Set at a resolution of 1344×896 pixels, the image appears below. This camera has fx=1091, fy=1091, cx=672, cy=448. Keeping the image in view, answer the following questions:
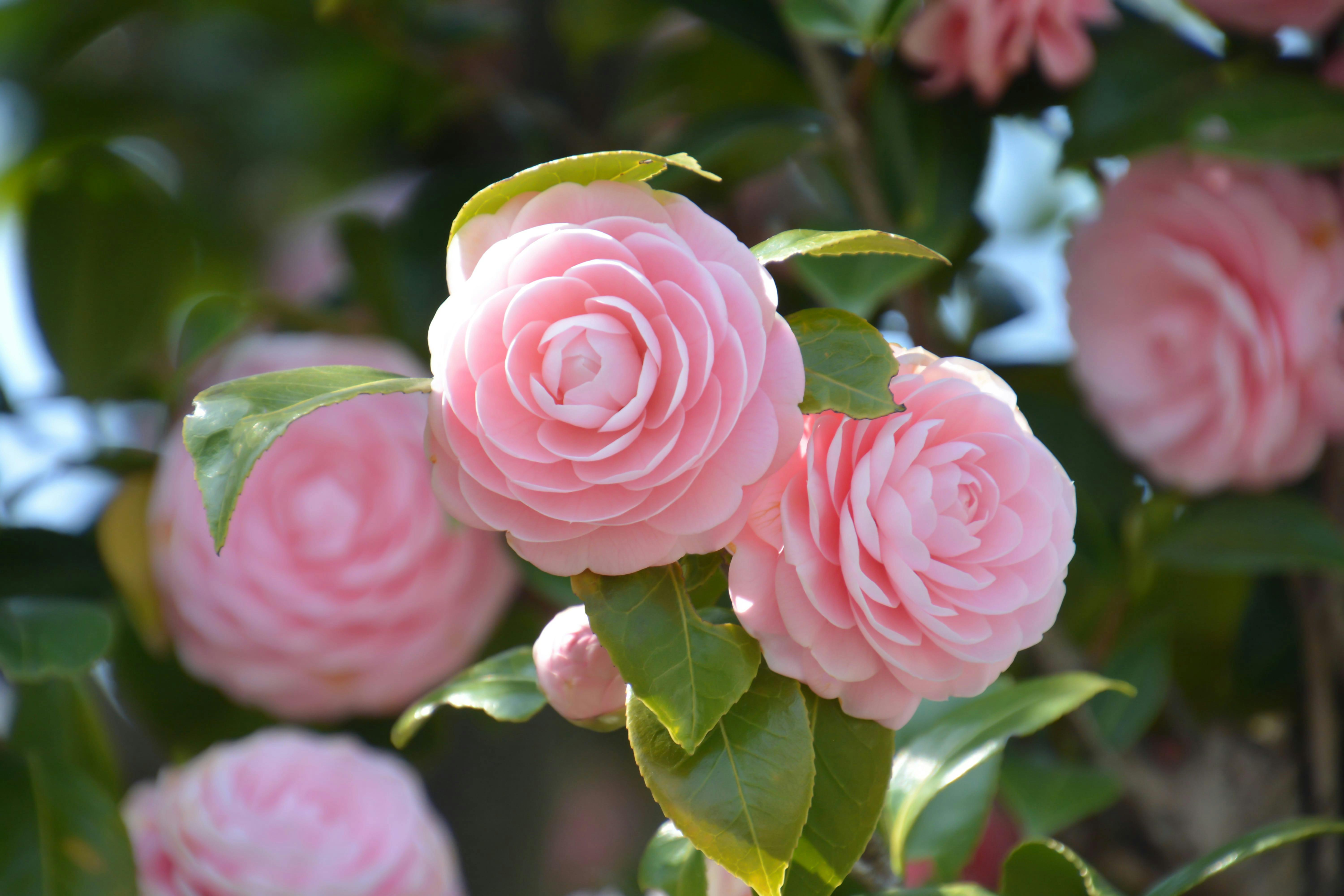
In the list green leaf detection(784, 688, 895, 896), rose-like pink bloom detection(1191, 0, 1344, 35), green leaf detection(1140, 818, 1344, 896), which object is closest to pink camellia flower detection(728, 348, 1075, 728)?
green leaf detection(784, 688, 895, 896)

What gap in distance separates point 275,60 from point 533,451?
34.9 inches

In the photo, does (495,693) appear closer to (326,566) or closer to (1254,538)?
(326,566)

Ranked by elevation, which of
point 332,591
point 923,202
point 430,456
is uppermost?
point 430,456

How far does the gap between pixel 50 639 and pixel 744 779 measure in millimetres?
331

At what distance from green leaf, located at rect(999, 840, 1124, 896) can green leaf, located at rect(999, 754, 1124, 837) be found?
12 centimetres

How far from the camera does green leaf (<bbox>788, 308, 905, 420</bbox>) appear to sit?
25 cm

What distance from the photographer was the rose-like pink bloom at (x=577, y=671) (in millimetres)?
279

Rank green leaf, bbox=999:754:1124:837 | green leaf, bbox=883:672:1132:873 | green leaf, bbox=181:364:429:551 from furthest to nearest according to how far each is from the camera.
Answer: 1. green leaf, bbox=999:754:1124:837
2. green leaf, bbox=883:672:1132:873
3. green leaf, bbox=181:364:429:551

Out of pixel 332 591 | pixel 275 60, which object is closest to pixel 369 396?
pixel 332 591

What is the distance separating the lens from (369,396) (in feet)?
1.98

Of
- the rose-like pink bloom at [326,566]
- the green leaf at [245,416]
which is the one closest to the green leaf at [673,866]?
the green leaf at [245,416]

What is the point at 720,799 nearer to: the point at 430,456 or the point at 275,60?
the point at 430,456

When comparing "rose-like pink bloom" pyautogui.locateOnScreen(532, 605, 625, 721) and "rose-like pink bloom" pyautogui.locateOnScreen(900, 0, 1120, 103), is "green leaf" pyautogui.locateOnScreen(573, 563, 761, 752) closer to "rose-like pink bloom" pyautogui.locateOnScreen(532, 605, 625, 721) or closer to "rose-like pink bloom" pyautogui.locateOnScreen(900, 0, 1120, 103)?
"rose-like pink bloom" pyautogui.locateOnScreen(532, 605, 625, 721)

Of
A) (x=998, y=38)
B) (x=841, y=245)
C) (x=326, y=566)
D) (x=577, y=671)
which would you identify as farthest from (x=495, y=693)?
(x=998, y=38)
